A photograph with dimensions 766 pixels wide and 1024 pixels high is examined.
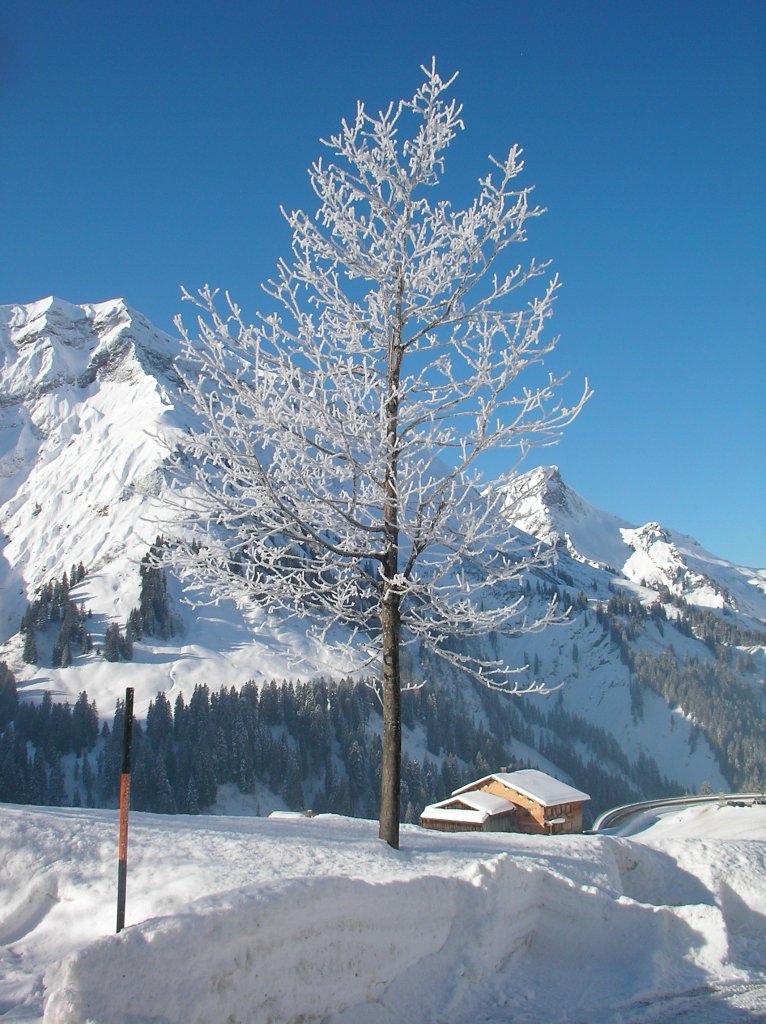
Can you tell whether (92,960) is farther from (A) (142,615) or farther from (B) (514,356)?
(A) (142,615)

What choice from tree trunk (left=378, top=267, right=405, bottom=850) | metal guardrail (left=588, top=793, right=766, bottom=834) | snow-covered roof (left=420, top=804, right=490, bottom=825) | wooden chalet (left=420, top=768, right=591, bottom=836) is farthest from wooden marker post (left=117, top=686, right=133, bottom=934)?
metal guardrail (left=588, top=793, right=766, bottom=834)

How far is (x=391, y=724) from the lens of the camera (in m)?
9.84

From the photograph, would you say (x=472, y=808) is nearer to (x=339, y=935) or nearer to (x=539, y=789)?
(x=539, y=789)

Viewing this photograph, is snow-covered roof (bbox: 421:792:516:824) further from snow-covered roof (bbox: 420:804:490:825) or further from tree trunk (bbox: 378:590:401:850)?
tree trunk (bbox: 378:590:401:850)

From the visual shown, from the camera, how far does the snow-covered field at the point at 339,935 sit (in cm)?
557

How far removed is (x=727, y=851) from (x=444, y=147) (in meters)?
11.6

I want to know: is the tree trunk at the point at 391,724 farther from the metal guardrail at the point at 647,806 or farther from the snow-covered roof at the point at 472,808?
the metal guardrail at the point at 647,806

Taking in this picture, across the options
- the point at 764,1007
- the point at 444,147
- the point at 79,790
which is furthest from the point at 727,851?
the point at 79,790

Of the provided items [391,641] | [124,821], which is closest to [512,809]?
[391,641]

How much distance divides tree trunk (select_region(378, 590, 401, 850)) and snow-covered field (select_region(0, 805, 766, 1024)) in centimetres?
41

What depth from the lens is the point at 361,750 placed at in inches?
4968

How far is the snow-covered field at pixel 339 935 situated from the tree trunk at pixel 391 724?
41 cm

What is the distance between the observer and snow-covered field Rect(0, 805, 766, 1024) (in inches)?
219

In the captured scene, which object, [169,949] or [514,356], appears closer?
[169,949]
